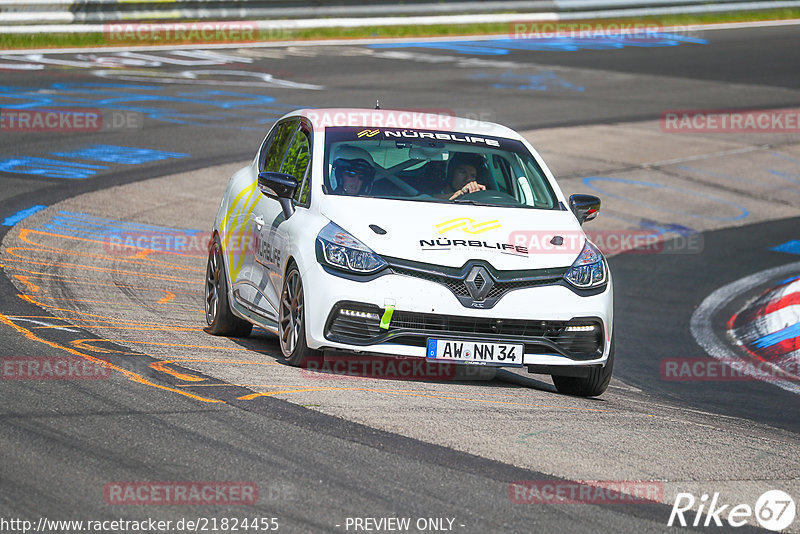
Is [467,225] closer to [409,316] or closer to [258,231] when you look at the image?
[409,316]

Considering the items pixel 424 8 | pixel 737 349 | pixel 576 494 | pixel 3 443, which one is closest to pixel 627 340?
pixel 737 349

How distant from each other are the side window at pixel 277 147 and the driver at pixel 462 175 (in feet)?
4.34

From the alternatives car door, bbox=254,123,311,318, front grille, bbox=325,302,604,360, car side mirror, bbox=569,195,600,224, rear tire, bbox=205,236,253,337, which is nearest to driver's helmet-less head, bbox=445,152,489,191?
car side mirror, bbox=569,195,600,224

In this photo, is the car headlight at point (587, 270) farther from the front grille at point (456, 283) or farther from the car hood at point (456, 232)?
the front grille at point (456, 283)

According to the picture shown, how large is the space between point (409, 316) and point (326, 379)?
634mm

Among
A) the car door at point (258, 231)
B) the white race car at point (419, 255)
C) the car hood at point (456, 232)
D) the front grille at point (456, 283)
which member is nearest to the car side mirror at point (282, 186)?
the white race car at point (419, 255)

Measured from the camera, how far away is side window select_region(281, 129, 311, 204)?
8.56 metres

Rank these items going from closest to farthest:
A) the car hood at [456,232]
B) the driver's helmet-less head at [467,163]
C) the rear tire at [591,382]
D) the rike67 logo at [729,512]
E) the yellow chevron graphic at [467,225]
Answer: the rike67 logo at [729,512] → the car hood at [456,232] → the yellow chevron graphic at [467,225] → the rear tire at [591,382] → the driver's helmet-less head at [467,163]

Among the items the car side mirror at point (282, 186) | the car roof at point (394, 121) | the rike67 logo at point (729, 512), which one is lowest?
the rike67 logo at point (729, 512)

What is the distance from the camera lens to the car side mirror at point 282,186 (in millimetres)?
8352

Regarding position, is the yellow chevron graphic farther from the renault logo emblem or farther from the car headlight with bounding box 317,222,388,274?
the car headlight with bounding box 317,222,388,274

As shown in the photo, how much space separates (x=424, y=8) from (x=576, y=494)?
91.3 ft

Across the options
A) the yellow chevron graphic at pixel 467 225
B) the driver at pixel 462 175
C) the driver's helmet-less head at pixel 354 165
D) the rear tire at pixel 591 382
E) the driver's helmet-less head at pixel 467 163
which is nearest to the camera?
the yellow chevron graphic at pixel 467 225

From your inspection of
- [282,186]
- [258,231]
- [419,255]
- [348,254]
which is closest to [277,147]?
[258,231]
